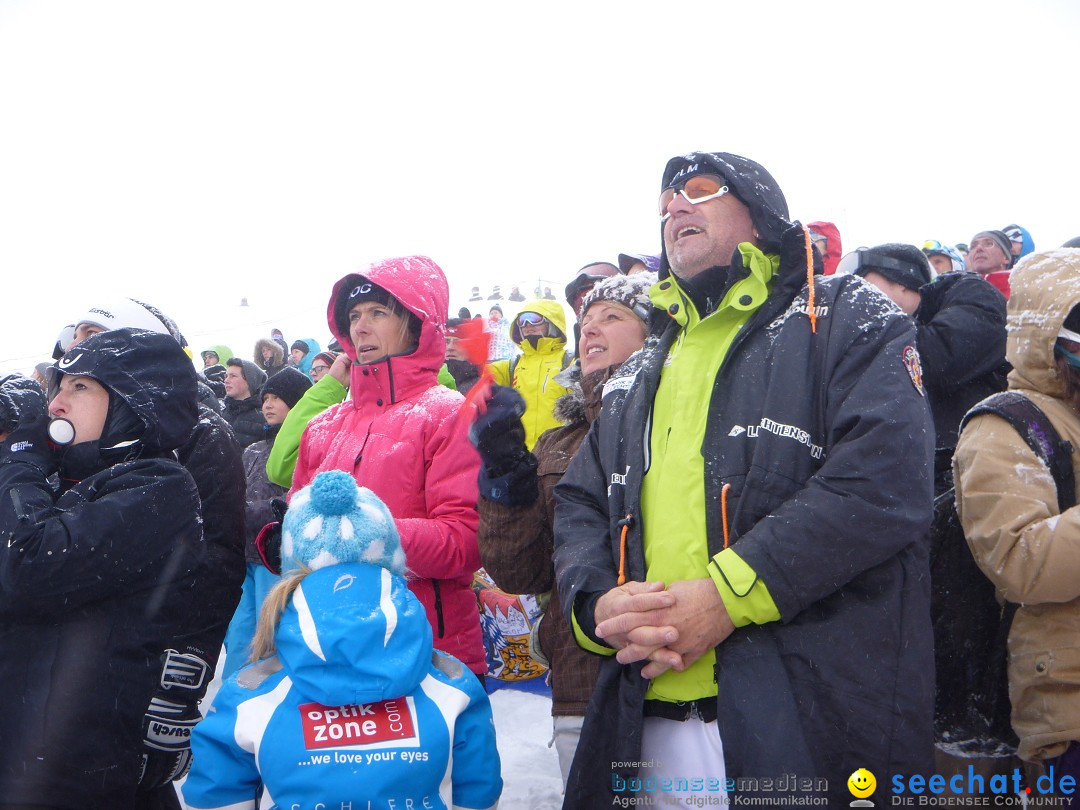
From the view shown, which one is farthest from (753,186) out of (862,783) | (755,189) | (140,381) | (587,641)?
(140,381)

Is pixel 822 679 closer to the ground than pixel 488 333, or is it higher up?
closer to the ground

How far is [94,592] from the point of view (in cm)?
241

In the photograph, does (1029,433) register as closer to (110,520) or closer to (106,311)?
(110,520)

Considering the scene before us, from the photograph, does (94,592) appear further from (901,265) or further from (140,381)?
(901,265)

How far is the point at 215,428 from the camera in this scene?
313 centimetres

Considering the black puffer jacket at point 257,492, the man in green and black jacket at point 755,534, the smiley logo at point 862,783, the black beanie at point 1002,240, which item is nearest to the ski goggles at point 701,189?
the man in green and black jacket at point 755,534

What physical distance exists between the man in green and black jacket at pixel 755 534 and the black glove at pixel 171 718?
4.84 feet

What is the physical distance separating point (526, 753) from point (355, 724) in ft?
7.48

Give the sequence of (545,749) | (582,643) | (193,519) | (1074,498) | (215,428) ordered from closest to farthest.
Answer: (582,643) → (1074,498) → (193,519) → (215,428) → (545,749)

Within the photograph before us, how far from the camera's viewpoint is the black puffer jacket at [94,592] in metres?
2.33

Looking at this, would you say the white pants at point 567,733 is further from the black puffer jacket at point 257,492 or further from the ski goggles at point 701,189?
the ski goggles at point 701,189

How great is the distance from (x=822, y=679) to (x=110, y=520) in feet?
6.98

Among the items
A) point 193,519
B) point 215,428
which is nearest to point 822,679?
point 193,519

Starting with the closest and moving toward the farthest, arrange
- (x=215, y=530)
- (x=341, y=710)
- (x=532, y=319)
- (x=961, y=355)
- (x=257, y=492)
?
(x=341, y=710) → (x=215, y=530) → (x=961, y=355) → (x=257, y=492) → (x=532, y=319)
